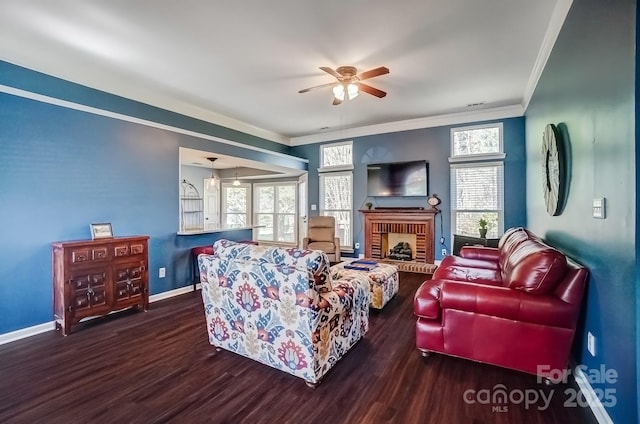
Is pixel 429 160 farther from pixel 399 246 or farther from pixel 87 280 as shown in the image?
pixel 87 280

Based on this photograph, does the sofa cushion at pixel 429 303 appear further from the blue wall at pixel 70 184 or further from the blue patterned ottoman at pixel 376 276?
the blue wall at pixel 70 184

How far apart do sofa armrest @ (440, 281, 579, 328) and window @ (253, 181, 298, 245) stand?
21.8ft

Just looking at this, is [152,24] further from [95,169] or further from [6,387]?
[6,387]

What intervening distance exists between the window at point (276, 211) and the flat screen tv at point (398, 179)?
2810 millimetres

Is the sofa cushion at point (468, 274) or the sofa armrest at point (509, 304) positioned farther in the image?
the sofa cushion at point (468, 274)

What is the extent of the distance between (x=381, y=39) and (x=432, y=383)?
10.3ft

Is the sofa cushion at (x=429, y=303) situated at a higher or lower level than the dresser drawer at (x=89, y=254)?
lower

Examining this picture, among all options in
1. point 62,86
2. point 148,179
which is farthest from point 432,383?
point 62,86

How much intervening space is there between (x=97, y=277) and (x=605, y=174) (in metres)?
4.48

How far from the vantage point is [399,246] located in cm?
626

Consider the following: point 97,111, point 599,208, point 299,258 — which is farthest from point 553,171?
point 97,111

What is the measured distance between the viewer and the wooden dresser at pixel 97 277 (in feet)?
10.0

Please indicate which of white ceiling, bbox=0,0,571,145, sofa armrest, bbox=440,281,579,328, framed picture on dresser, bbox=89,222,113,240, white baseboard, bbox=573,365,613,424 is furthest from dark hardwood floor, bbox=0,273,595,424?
white ceiling, bbox=0,0,571,145

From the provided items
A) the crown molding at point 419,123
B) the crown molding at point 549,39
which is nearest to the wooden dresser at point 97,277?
the crown molding at point 419,123
